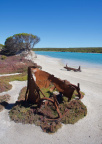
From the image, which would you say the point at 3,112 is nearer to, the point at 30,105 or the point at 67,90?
the point at 30,105

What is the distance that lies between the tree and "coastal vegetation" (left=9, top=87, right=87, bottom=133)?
3468cm

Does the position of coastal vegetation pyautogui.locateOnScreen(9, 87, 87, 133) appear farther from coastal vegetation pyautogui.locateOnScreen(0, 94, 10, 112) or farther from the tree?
the tree

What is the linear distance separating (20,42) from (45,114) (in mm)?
36434

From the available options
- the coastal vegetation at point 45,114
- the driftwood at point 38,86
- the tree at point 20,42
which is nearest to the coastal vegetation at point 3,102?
the coastal vegetation at point 45,114

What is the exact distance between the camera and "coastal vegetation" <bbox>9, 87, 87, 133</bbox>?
5.91m

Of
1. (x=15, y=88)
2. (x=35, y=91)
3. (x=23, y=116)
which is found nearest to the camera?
(x=23, y=116)

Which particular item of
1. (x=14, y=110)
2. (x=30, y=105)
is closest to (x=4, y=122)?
(x=14, y=110)

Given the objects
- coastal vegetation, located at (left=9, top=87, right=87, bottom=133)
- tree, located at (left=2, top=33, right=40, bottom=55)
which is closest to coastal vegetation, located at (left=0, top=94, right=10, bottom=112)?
coastal vegetation, located at (left=9, top=87, right=87, bottom=133)

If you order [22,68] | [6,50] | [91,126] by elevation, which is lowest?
[91,126]

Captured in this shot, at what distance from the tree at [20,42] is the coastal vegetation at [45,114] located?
34676 mm

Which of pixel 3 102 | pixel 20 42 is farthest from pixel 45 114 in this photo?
pixel 20 42

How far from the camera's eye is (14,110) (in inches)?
269

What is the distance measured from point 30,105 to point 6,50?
3997 centimetres

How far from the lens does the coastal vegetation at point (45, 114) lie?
591 cm
